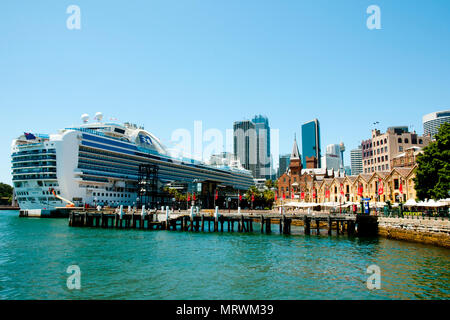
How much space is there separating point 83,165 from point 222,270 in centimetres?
9343

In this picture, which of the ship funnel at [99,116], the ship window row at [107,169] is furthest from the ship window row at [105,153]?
the ship funnel at [99,116]

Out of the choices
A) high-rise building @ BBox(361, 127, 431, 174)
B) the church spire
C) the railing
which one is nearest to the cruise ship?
the church spire

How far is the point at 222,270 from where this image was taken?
26188mm

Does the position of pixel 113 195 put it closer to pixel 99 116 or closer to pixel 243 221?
pixel 99 116

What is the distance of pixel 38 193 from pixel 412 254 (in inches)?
3812

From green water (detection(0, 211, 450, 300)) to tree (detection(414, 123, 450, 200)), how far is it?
29.9 ft

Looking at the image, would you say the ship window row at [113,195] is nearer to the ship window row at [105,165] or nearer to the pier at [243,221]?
the ship window row at [105,165]

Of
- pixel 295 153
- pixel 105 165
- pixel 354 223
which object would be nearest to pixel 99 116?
pixel 105 165

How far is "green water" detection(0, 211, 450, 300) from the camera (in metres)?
20.1

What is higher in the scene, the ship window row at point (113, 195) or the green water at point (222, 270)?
the ship window row at point (113, 195)

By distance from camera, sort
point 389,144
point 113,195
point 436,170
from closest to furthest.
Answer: point 436,170, point 389,144, point 113,195

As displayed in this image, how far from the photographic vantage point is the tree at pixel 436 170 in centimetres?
4165

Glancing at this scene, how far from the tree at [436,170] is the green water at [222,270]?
910 centimetres
